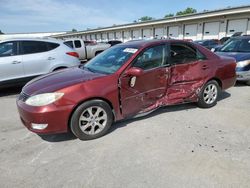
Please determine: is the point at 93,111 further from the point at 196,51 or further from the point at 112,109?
the point at 196,51

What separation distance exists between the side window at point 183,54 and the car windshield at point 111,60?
866 millimetres

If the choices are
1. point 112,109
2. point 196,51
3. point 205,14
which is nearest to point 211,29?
point 205,14

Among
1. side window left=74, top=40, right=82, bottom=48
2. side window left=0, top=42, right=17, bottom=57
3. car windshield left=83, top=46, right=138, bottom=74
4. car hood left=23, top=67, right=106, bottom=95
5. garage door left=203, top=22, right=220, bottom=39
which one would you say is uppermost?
garage door left=203, top=22, right=220, bottom=39

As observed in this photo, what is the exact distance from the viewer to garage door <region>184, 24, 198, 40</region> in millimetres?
26047

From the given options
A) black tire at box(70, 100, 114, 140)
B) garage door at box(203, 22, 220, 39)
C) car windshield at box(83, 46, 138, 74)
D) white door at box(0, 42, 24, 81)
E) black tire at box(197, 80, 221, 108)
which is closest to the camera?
black tire at box(70, 100, 114, 140)

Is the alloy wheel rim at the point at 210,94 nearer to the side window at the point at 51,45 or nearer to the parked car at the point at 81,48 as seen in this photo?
the side window at the point at 51,45

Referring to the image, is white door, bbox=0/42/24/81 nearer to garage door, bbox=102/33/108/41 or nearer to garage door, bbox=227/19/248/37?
garage door, bbox=227/19/248/37

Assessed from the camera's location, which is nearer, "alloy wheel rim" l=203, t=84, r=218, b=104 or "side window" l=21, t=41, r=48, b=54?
"alloy wheel rim" l=203, t=84, r=218, b=104

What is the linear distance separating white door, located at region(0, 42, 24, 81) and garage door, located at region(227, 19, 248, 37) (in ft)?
70.5

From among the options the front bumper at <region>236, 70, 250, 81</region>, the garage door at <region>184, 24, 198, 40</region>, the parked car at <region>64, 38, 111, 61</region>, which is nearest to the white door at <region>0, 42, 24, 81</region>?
the front bumper at <region>236, 70, 250, 81</region>

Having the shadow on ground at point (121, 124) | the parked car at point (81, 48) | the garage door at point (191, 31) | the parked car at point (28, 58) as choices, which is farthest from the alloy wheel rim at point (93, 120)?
the garage door at point (191, 31)

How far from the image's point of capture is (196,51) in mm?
4578

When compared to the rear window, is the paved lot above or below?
below

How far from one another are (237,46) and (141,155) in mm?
6428
